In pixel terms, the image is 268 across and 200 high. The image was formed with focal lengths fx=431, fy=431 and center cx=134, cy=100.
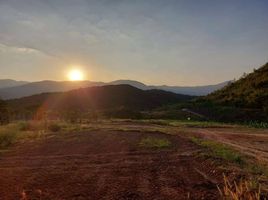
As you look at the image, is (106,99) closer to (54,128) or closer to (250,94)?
(250,94)

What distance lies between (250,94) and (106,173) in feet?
136

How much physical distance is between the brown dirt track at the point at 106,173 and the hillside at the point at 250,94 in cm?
2935

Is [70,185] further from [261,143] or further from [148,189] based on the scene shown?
[261,143]

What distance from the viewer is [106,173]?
38.1ft

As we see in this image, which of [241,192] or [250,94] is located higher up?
[250,94]

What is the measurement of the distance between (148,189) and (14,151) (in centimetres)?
887

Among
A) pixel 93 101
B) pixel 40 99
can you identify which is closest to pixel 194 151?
pixel 93 101

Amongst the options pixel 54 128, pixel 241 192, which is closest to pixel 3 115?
pixel 54 128

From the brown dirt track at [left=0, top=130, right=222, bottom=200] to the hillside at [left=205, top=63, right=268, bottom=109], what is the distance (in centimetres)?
2935

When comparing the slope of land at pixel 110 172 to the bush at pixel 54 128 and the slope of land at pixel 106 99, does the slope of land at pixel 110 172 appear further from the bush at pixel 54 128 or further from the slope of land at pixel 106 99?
the slope of land at pixel 106 99

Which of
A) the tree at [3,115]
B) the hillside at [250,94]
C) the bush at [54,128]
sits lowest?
the bush at [54,128]

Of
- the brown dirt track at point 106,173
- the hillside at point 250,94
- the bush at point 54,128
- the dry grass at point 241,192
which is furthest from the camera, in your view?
the hillside at point 250,94

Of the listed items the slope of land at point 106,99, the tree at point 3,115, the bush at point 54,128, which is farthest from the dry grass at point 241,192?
the slope of land at point 106,99

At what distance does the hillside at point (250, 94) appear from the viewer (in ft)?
150
